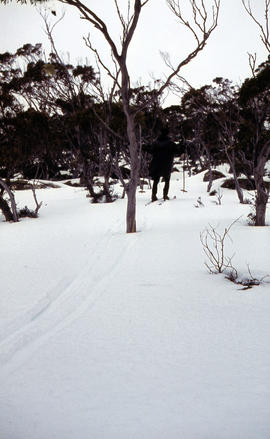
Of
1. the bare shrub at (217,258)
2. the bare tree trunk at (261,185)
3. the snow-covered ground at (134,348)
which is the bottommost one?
the snow-covered ground at (134,348)

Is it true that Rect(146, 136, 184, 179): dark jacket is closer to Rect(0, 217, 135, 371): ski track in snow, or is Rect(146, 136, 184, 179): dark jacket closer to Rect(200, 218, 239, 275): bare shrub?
Rect(200, 218, 239, 275): bare shrub

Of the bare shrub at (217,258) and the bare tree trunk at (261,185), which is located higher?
the bare tree trunk at (261,185)

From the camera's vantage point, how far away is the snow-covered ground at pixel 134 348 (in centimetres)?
137

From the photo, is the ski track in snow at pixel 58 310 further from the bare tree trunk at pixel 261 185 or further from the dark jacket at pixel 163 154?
the dark jacket at pixel 163 154

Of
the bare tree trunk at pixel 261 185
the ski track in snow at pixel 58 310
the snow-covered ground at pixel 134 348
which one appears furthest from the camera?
the bare tree trunk at pixel 261 185

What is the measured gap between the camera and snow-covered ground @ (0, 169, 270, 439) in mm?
1371

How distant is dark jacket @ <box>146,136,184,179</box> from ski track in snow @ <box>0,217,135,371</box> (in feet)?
17.2

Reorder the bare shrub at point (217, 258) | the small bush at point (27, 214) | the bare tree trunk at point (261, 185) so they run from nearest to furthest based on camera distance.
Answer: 1. the bare shrub at point (217, 258)
2. the bare tree trunk at point (261, 185)
3. the small bush at point (27, 214)

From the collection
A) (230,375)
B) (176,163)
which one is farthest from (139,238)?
(176,163)

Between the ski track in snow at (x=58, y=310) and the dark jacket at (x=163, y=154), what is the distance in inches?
206

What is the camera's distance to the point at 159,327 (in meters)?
2.24

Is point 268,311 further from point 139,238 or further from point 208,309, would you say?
point 139,238

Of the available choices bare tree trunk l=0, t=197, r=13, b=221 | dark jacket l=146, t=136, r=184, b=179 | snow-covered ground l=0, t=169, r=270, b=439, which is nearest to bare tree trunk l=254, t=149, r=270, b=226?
snow-covered ground l=0, t=169, r=270, b=439

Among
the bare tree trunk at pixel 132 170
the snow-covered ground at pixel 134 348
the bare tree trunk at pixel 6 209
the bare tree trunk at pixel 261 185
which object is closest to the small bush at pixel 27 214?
the bare tree trunk at pixel 6 209
